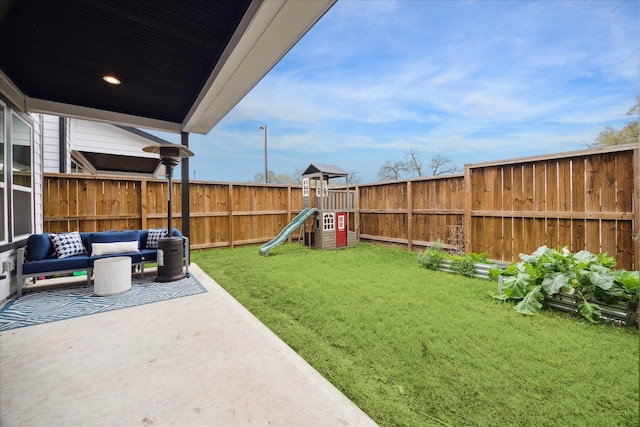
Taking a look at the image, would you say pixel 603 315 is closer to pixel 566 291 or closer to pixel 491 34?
pixel 566 291

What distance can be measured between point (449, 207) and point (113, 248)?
6502 millimetres

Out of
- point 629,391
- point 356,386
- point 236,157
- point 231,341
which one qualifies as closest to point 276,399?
point 356,386

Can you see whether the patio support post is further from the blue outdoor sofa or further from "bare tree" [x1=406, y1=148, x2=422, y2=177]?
"bare tree" [x1=406, y1=148, x2=422, y2=177]

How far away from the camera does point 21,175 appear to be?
158 inches

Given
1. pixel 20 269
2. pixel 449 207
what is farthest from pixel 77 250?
pixel 449 207

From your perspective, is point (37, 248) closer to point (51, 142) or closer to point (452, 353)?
point (51, 142)

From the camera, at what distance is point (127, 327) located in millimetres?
2633

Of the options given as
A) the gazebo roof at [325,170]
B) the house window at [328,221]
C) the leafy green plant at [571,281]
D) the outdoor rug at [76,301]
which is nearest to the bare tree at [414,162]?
the gazebo roof at [325,170]

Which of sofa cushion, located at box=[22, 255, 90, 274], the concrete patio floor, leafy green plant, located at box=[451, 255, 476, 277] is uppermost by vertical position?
sofa cushion, located at box=[22, 255, 90, 274]

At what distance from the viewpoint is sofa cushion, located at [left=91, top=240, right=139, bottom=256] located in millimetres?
4026

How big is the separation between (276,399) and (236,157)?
113ft

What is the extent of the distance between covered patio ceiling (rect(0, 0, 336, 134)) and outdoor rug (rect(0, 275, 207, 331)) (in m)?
2.77

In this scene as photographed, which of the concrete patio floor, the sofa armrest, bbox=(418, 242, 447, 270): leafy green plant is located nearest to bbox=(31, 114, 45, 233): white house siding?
the sofa armrest

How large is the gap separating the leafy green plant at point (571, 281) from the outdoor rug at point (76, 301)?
13.5 feet
